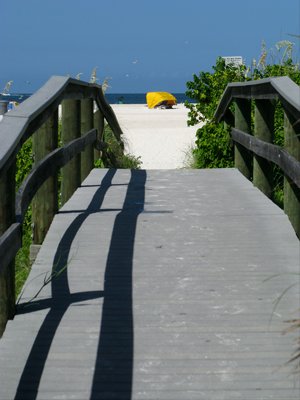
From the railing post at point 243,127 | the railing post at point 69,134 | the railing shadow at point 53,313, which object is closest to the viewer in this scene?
the railing shadow at point 53,313

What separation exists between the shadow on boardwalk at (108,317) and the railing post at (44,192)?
21 cm

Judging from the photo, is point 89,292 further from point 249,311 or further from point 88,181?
point 88,181

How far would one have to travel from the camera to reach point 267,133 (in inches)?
276

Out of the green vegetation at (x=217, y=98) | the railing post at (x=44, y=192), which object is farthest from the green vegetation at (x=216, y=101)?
the railing post at (x=44, y=192)

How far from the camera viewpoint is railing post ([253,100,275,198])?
Result: 22.9 feet

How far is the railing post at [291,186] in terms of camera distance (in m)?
5.33

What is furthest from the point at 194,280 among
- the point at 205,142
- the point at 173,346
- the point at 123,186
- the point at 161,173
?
the point at 205,142

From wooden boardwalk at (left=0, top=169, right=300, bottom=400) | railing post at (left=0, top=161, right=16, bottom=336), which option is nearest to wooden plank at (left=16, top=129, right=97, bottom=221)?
railing post at (left=0, top=161, right=16, bottom=336)

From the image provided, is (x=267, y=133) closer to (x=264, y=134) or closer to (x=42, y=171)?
(x=264, y=134)

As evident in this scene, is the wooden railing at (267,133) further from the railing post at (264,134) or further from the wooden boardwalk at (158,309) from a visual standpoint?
the wooden boardwalk at (158,309)

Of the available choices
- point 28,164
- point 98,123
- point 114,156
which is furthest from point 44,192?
point 114,156

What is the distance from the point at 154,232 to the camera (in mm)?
5707

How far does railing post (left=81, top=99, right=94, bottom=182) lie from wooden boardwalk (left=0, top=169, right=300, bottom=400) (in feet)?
7.30

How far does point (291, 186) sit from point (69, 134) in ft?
7.84
